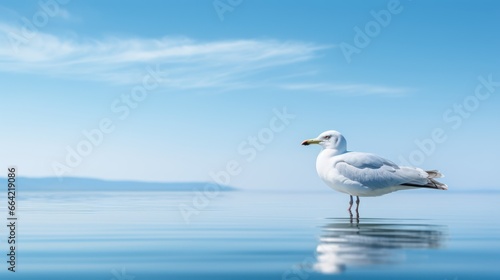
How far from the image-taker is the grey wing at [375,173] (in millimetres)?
Result: 16078

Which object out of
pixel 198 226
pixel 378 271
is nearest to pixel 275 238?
pixel 198 226

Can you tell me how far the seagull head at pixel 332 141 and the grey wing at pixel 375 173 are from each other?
946mm

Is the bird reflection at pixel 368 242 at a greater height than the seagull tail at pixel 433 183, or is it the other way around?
the seagull tail at pixel 433 183

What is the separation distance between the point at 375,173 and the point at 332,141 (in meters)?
1.63

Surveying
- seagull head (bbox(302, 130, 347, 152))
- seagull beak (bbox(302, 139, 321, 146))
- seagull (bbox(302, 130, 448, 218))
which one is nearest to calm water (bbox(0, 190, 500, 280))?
seagull (bbox(302, 130, 448, 218))

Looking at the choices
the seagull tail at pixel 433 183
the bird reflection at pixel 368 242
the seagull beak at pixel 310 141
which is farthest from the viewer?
the seagull beak at pixel 310 141

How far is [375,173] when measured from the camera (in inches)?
637

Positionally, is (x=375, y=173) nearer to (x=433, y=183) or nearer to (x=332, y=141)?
(x=433, y=183)

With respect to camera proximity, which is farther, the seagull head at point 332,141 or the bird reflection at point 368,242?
the seagull head at point 332,141

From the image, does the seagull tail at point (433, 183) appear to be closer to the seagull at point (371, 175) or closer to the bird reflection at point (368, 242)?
the seagull at point (371, 175)

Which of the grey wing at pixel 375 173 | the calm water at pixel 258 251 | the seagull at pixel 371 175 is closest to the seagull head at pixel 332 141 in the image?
the seagull at pixel 371 175

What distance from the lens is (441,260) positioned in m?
8.52

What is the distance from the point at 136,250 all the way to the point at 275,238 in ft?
8.81

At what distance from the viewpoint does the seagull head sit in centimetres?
1723
